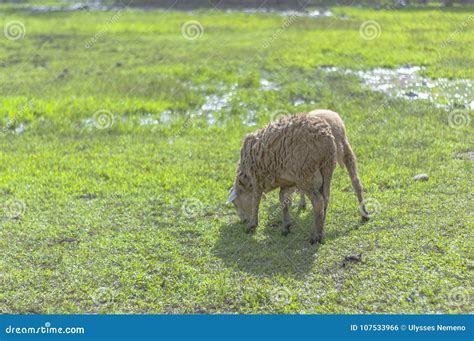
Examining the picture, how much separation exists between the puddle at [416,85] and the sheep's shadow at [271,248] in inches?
377

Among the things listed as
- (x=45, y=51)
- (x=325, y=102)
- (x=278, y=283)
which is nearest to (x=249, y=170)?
(x=278, y=283)

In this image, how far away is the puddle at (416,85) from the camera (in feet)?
61.0

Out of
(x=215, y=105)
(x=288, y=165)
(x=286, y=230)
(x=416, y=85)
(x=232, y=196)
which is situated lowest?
(x=416, y=85)

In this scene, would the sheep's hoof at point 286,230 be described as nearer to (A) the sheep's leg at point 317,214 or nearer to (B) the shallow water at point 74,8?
(A) the sheep's leg at point 317,214

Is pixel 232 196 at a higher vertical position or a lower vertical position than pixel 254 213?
higher

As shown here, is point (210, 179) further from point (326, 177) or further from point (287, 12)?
point (287, 12)

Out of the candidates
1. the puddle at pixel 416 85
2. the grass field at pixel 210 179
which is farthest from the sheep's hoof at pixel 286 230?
the puddle at pixel 416 85

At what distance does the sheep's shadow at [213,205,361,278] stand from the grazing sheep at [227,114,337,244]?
0.25 meters

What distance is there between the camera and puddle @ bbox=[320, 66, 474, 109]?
1859cm

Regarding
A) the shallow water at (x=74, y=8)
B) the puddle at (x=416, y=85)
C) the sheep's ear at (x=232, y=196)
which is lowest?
the shallow water at (x=74, y=8)

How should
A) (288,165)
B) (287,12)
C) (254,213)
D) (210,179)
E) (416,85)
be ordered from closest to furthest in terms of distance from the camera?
1. (288,165)
2. (254,213)
3. (210,179)
4. (416,85)
5. (287,12)

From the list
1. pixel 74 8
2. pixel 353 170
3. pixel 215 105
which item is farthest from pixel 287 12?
pixel 353 170

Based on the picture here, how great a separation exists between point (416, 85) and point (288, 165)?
12.0 meters

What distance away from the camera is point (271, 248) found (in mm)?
10227
